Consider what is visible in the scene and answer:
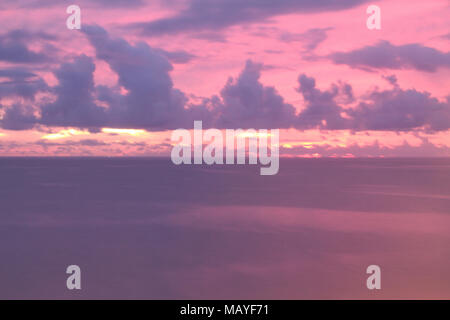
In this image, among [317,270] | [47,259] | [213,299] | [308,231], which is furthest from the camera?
[308,231]

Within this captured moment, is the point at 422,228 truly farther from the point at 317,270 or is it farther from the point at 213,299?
the point at 213,299

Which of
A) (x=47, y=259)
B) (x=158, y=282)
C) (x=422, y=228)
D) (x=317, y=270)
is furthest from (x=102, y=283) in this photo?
(x=422, y=228)

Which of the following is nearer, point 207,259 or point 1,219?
point 207,259
